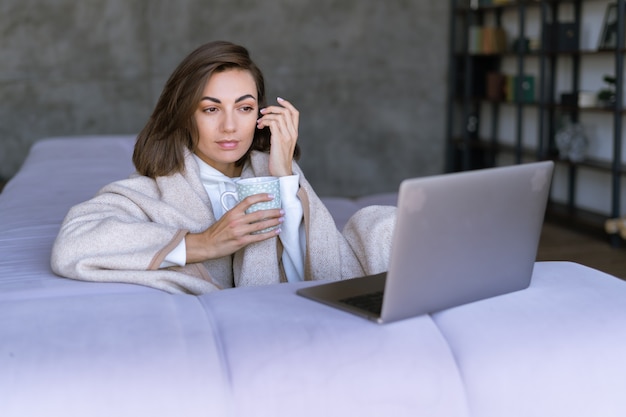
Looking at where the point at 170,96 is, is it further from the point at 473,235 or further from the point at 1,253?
the point at 473,235

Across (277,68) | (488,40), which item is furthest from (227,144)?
(277,68)

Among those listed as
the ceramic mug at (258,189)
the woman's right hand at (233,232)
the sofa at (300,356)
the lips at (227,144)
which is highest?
the lips at (227,144)

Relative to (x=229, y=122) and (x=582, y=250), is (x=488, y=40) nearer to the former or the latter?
(x=582, y=250)

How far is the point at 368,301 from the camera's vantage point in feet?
4.65

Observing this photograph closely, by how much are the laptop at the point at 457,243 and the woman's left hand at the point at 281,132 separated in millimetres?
554

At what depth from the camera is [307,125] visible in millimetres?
→ 6848

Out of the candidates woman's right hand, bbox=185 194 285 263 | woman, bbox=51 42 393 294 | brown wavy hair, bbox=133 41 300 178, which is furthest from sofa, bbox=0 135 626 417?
brown wavy hair, bbox=133 41 300 178

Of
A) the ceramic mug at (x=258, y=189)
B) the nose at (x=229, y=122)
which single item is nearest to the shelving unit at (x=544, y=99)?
the nose at (x=229, y=122)

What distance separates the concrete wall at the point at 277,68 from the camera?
6539 millimetres

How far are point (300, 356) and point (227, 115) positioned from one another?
2.70 feet

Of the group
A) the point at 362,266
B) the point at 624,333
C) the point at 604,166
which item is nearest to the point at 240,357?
the point at 624,333

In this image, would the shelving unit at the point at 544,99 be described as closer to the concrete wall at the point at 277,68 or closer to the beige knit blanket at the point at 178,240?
the concrete wall at the point at 277,68

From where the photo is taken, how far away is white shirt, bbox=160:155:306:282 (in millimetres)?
1918

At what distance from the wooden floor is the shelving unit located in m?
0.08
